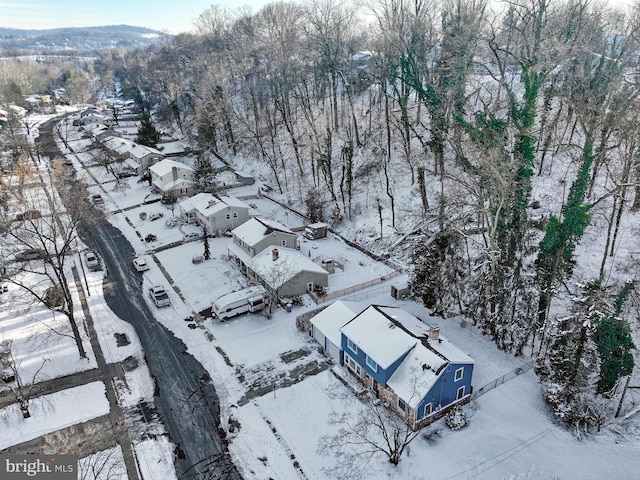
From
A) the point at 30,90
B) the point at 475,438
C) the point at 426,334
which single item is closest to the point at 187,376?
the point at 426,334

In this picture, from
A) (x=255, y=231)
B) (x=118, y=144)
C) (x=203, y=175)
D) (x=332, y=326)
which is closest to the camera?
(x=332, y=326)

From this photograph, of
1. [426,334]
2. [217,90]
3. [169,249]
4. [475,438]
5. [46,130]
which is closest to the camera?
[475,438]

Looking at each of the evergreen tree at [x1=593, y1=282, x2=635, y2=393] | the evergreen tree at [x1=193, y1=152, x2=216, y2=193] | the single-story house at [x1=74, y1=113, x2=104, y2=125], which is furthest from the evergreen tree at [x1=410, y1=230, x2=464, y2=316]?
the single-story house at [x1=74, y1=113, x2=104, y2=125]

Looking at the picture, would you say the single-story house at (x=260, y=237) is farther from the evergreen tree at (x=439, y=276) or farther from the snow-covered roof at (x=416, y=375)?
the snow-covered roof at (x=416, y=375)

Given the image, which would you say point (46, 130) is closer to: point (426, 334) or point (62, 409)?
point (62, 409)

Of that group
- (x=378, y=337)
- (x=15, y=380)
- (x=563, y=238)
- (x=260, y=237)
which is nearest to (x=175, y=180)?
(x=260, y=237)

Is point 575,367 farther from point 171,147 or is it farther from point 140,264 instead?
point 171,147
